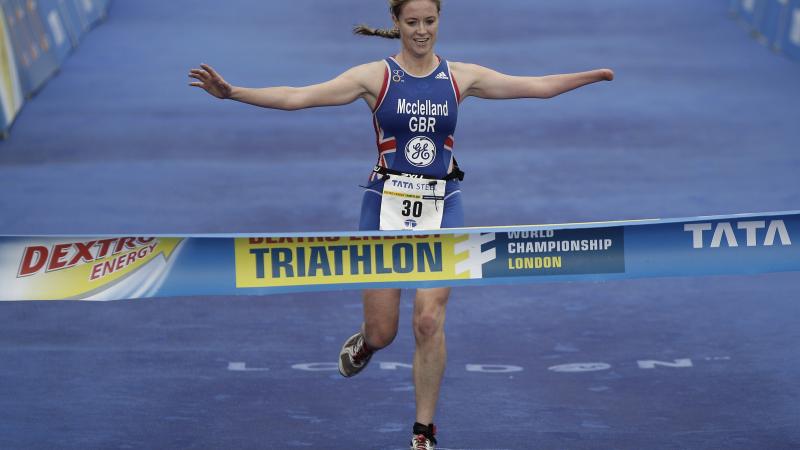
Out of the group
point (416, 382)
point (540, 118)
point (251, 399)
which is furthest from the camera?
point (540, 118)

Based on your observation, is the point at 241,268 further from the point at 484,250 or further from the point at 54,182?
the point at 54,182

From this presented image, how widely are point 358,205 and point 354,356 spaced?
5456 mm

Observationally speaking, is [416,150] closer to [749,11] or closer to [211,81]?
[211,81]

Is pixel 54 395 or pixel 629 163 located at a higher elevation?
pixel 629 163

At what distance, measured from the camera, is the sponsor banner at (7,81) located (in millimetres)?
16047

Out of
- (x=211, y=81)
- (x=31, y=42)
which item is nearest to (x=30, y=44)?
(x=31, y=42)

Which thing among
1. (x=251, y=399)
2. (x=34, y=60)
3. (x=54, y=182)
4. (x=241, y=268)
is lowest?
(x=251, y=399)

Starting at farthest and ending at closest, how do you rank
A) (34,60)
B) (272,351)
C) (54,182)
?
1. (34,60)
2. (54,182)
3. (272,351)

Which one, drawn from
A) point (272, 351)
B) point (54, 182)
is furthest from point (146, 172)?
point (272, 351)

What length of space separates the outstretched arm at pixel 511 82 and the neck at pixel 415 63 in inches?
6.4

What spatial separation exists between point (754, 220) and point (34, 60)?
45.5 feet

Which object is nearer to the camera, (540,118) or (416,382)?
(416,382)

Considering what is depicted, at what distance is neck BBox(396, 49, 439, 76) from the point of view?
6.89m

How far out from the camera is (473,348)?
9141 millimetres
